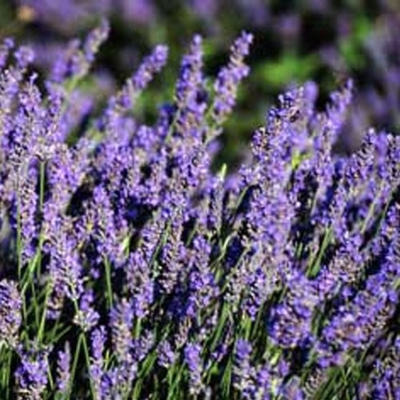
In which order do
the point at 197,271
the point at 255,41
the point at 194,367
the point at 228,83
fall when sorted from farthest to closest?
the point at 255,41 → the point at 228,83 → the point at 197,271 → the point at 194,367

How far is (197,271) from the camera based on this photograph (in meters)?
2.28

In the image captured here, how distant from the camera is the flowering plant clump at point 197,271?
82.8 inches

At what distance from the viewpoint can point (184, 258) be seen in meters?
2.42

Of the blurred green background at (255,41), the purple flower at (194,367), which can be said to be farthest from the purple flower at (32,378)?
the blurred green background at (255,41)

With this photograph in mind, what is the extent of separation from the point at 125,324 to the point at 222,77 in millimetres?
1054

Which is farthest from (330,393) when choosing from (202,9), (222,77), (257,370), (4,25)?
(4,25)

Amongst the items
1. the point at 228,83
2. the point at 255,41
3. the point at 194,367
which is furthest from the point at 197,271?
the point at 255,41

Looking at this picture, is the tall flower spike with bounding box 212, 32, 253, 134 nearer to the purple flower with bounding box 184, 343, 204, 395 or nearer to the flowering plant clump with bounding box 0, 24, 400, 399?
the flowering plant clump with bounding box 0, 24, 400, 399

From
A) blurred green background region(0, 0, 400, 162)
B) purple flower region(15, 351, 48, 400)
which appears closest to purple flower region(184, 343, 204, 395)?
purple flower region(15, 351, 48, 400)

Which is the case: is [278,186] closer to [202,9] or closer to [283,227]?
[283,227]

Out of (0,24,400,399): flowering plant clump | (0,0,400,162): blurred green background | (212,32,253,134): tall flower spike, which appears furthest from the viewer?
(0,0,400,162): blurred green background

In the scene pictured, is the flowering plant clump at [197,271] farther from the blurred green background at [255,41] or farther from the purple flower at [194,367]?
the blurred green background at [255,41]

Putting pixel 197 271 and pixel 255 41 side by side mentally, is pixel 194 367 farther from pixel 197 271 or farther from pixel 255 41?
pixel 255 41

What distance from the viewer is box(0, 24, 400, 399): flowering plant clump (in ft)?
6.90
